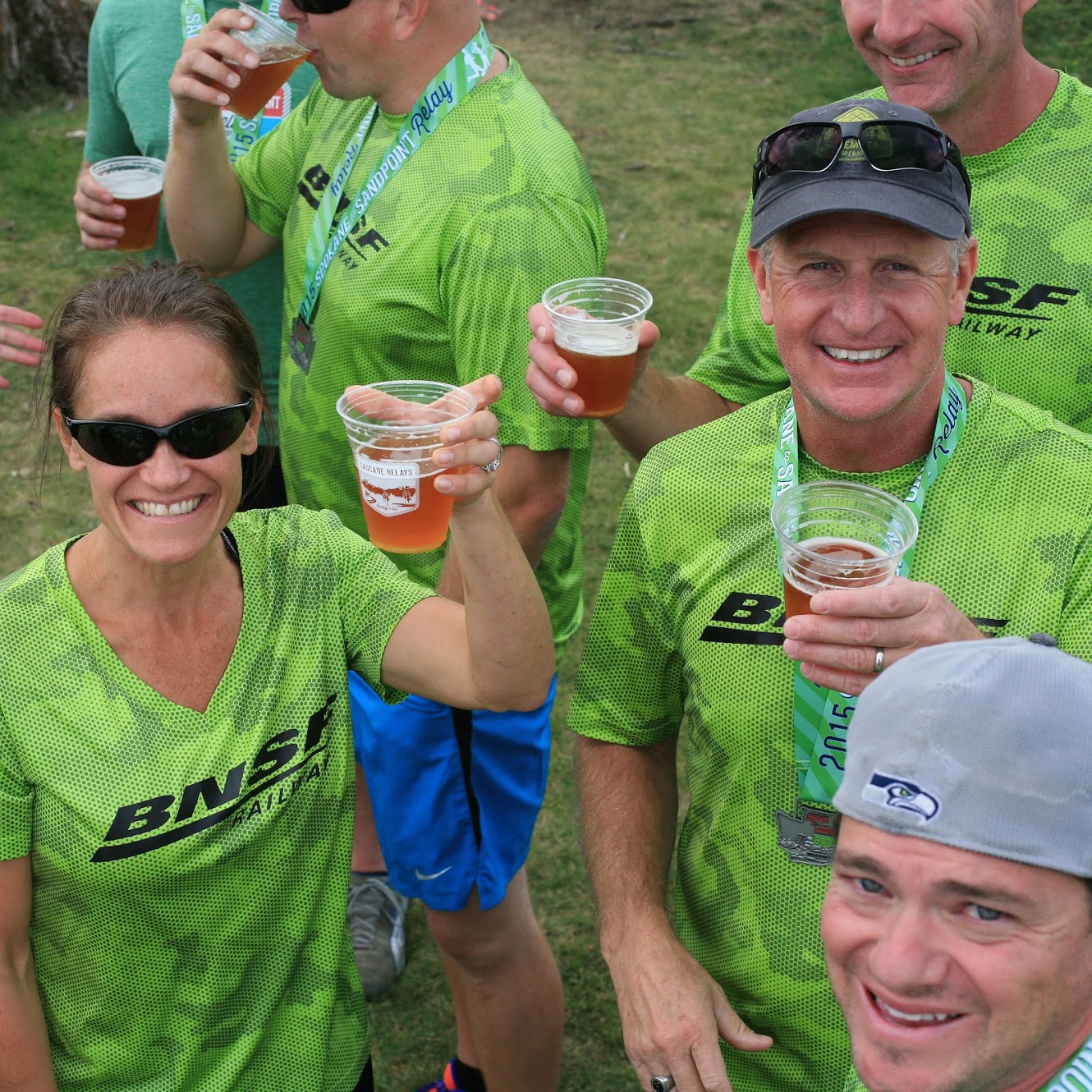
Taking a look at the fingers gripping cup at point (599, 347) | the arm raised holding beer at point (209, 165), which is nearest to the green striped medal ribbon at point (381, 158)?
the arm raised holding beer at point (209, 165)

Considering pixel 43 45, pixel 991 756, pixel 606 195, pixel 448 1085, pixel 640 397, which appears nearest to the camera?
pixel 991 756

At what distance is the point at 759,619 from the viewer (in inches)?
111

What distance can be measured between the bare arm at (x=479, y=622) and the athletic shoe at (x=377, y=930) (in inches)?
74.9

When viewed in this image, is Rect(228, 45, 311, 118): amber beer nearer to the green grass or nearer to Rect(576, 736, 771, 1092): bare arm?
the green grass

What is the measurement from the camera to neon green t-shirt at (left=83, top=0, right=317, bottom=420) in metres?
4.93

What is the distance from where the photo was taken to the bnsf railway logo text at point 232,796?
8.89 ft

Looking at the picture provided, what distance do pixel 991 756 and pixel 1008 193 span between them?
1.86 metres

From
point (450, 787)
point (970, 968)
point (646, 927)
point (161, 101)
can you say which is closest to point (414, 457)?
point (646, 927)

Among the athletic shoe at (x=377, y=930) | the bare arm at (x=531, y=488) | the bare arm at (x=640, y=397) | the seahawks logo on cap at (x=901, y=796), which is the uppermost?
the seahawks logo on cap at (x=901, y=796)

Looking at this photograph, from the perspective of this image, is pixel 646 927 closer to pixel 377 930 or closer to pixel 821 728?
pixel 821 728

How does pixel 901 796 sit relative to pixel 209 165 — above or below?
above

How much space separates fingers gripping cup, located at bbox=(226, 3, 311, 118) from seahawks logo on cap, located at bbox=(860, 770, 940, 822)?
289cm

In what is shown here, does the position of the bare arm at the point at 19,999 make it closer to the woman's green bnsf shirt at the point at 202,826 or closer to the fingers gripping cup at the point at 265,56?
the woman's green bnsf shirt at the point at 202,826

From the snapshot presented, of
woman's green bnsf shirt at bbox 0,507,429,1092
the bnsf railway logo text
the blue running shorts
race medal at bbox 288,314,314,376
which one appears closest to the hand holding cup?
woman's green bnsf shirt at bbox 0,507,429,1092
